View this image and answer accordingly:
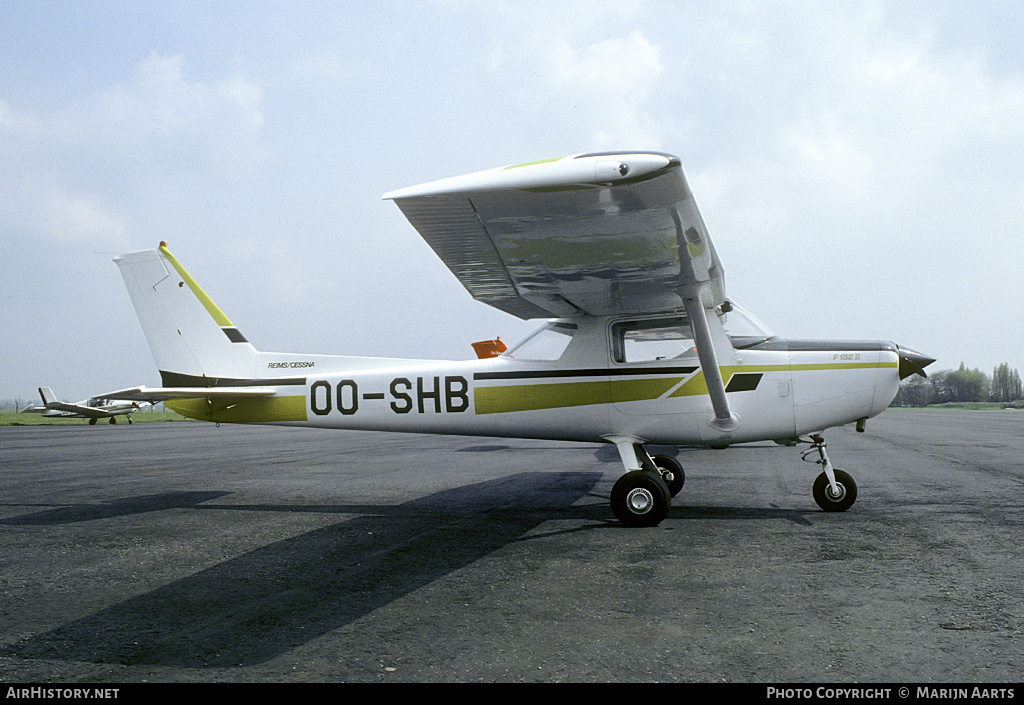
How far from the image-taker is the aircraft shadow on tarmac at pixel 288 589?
10.7ft

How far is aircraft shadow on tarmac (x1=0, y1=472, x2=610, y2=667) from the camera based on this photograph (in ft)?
10.7

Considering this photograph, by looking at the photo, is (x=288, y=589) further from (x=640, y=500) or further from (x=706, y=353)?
(x=706, y=353)

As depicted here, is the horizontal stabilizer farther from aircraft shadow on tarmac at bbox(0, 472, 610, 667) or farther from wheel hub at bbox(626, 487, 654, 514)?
wheel hub at bbox(626, 487, 654, 514)

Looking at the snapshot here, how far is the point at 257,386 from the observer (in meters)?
8.27

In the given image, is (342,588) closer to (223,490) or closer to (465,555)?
(465,555)

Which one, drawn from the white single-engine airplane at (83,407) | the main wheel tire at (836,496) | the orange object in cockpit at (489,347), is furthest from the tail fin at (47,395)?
the main wheel tire at (836,496)

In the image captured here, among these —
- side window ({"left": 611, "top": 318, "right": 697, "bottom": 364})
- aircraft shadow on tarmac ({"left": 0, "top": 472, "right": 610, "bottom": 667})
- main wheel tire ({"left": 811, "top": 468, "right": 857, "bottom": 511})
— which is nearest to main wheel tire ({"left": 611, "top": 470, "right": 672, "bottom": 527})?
aircraft shadow on tarmac ({"left": 0, "top": 472, "right": 610, "bottom": 667})

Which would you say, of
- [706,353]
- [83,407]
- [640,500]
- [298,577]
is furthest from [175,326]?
[83,407]

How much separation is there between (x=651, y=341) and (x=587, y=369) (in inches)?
30.3

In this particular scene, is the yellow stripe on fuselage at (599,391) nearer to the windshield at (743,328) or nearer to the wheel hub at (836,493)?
the windshield at (743,328)

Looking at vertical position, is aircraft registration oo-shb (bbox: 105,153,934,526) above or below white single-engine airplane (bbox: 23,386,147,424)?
above

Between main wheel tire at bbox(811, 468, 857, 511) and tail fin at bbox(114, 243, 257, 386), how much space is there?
6655mm

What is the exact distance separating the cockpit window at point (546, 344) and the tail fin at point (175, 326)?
3330 mm

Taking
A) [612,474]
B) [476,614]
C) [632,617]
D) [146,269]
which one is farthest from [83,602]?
[612,474]
